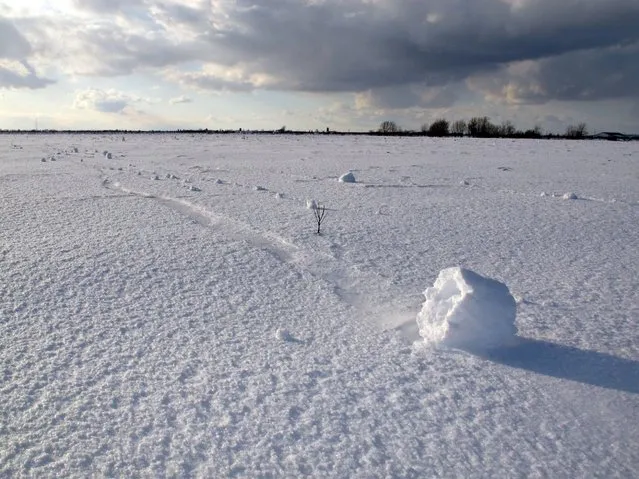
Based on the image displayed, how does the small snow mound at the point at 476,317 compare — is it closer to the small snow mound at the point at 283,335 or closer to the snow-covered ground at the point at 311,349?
the snow-covered ground at the point at 311,349

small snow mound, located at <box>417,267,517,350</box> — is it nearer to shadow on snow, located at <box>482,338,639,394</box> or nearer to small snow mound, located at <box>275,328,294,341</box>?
shadow on snow, located at <box>482,338,639,394</box>

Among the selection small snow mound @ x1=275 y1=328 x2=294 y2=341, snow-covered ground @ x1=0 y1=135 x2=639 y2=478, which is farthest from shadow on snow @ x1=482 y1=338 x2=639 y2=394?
small snow mound @ x1=275 y1=328 x2=294 y2=341

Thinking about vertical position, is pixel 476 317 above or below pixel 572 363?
above

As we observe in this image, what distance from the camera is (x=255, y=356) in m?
2.12

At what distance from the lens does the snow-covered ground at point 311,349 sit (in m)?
1.58

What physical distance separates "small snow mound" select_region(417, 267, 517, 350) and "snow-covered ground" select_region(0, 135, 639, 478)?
0.4 inches

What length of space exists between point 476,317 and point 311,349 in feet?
2.46

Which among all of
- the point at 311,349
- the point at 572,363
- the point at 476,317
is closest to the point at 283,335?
the point at 311,349

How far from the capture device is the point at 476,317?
2141 millimetres

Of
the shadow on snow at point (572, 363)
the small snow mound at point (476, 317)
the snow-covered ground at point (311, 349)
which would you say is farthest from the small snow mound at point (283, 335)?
the shadow on snow at point (572, 363)

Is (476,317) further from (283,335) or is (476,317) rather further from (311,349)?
(283,335)

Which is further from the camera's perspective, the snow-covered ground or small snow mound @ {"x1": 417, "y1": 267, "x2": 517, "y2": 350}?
small snow mound @ {"x1": 417, "y1": 267, "x2": 517, "y2": 350}

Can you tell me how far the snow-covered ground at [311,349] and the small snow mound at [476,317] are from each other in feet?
0.04

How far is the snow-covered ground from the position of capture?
1.58 m
